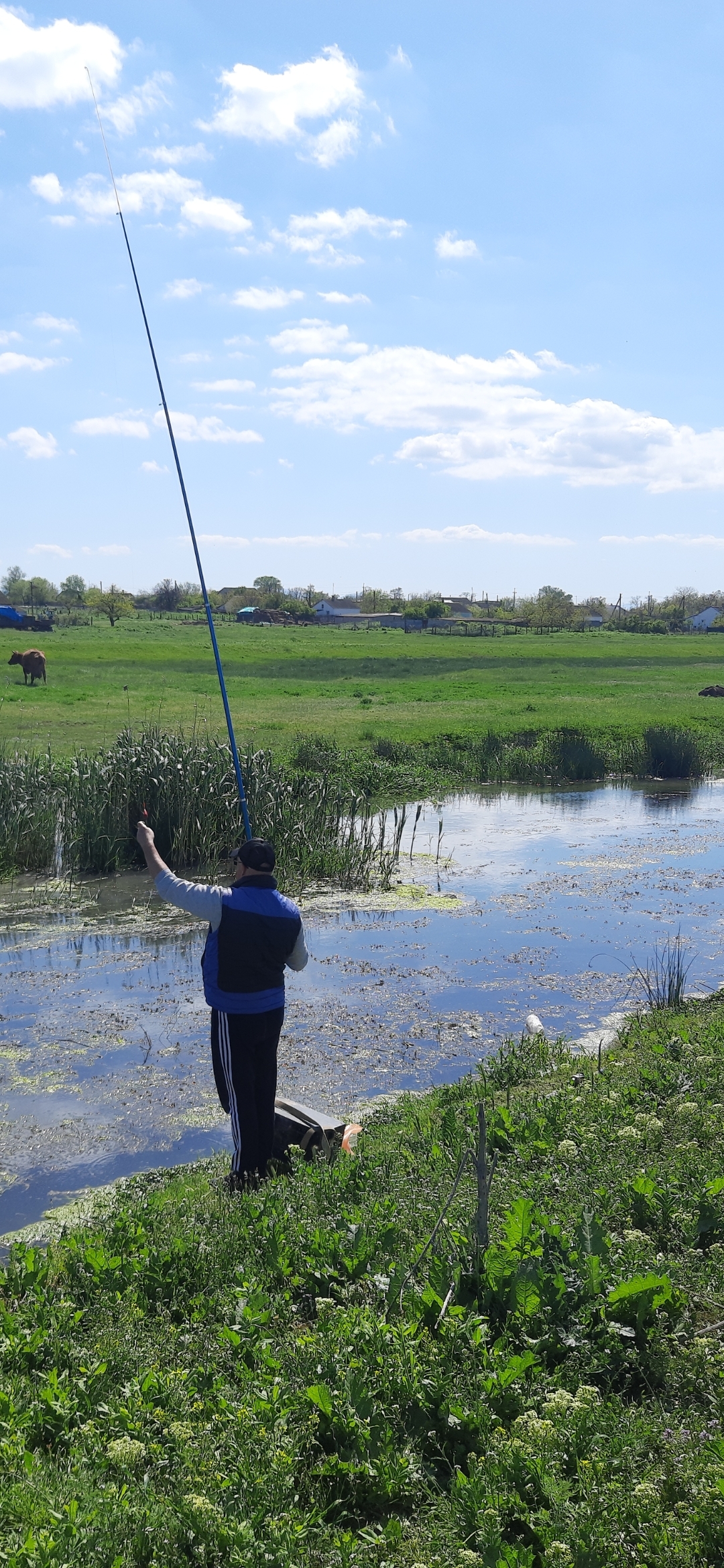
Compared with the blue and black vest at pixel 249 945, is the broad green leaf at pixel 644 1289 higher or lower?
lower

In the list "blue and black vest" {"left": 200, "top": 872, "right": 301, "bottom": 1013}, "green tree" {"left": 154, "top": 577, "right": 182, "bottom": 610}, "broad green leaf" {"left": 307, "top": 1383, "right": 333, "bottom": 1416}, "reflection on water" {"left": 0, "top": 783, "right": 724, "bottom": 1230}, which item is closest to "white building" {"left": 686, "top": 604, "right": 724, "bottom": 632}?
"green tree" {"left": 154, "top": 577, "right": 182, "bottom": 610}

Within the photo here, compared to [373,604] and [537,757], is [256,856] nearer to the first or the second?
[537,757]

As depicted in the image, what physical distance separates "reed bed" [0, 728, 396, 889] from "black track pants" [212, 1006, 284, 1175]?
30.6ft

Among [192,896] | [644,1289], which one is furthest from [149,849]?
[644,1289]

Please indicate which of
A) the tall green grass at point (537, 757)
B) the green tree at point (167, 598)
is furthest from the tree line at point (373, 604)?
the tall green grass at point (537, 757)

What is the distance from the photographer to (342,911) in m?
A: 15.1

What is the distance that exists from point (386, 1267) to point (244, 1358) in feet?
2.59

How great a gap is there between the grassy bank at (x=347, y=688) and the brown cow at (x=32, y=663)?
1.89 feet

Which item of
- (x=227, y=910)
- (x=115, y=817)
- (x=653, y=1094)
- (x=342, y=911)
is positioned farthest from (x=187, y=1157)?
(x=115, y=817)

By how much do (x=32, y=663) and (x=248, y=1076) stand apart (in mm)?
37935

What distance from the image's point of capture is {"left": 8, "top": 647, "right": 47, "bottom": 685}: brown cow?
4162cm

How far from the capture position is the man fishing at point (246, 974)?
622 centimetres

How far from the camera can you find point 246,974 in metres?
6.30

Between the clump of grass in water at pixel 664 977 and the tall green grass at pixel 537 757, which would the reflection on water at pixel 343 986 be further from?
the tall green grass at pixel 537 757
